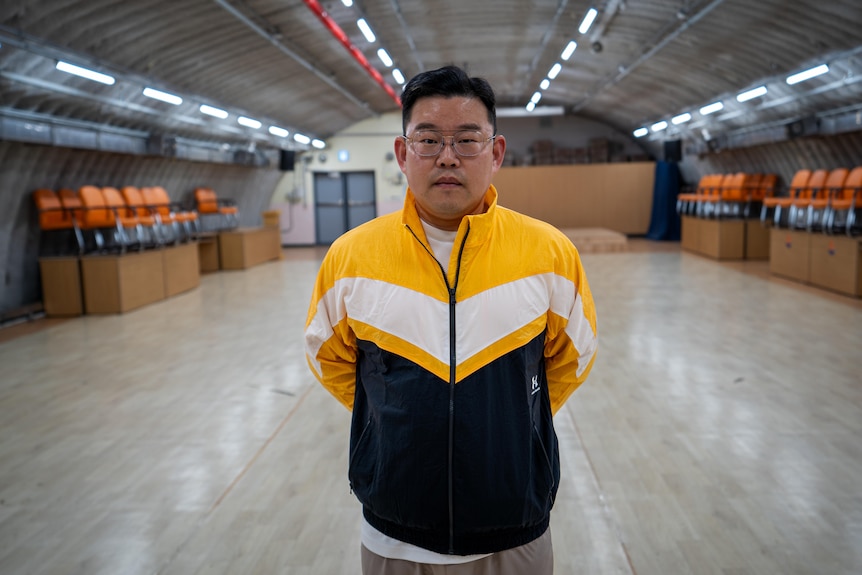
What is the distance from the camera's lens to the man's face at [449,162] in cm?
153

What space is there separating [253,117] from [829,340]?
12.6 meters

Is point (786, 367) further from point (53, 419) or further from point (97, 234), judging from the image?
point (97, 234)

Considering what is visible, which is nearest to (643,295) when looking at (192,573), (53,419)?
(53,419)

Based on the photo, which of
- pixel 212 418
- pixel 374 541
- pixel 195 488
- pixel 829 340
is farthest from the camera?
pixel 829 340

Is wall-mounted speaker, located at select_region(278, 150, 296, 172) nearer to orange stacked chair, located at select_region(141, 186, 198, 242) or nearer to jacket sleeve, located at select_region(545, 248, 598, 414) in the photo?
orange stacked chair, located at select_region(141, 186, 198, 242)

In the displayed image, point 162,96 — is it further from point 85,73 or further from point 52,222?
point 52,222

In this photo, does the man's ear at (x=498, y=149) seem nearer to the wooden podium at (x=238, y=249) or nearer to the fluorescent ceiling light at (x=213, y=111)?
the fluorescent ceiling light at (x=213, y=111)

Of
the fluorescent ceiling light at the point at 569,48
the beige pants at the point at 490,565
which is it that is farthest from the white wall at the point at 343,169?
the beige pants at the point at 490,565

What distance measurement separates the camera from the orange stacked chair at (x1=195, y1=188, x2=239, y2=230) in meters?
16.0

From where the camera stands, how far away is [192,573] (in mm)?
2992

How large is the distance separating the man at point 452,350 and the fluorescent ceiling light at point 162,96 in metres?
10.4

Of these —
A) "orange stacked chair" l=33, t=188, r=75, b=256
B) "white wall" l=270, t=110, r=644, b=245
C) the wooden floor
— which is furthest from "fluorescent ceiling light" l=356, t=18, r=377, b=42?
"white wall" l=270, t=110, r=644, b=245

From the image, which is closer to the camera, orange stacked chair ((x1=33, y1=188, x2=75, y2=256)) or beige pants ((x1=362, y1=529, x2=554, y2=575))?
beige pants ((x1=362, y1=529, x2=554, y2=575))

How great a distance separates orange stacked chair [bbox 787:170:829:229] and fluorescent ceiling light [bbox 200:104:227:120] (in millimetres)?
10010
